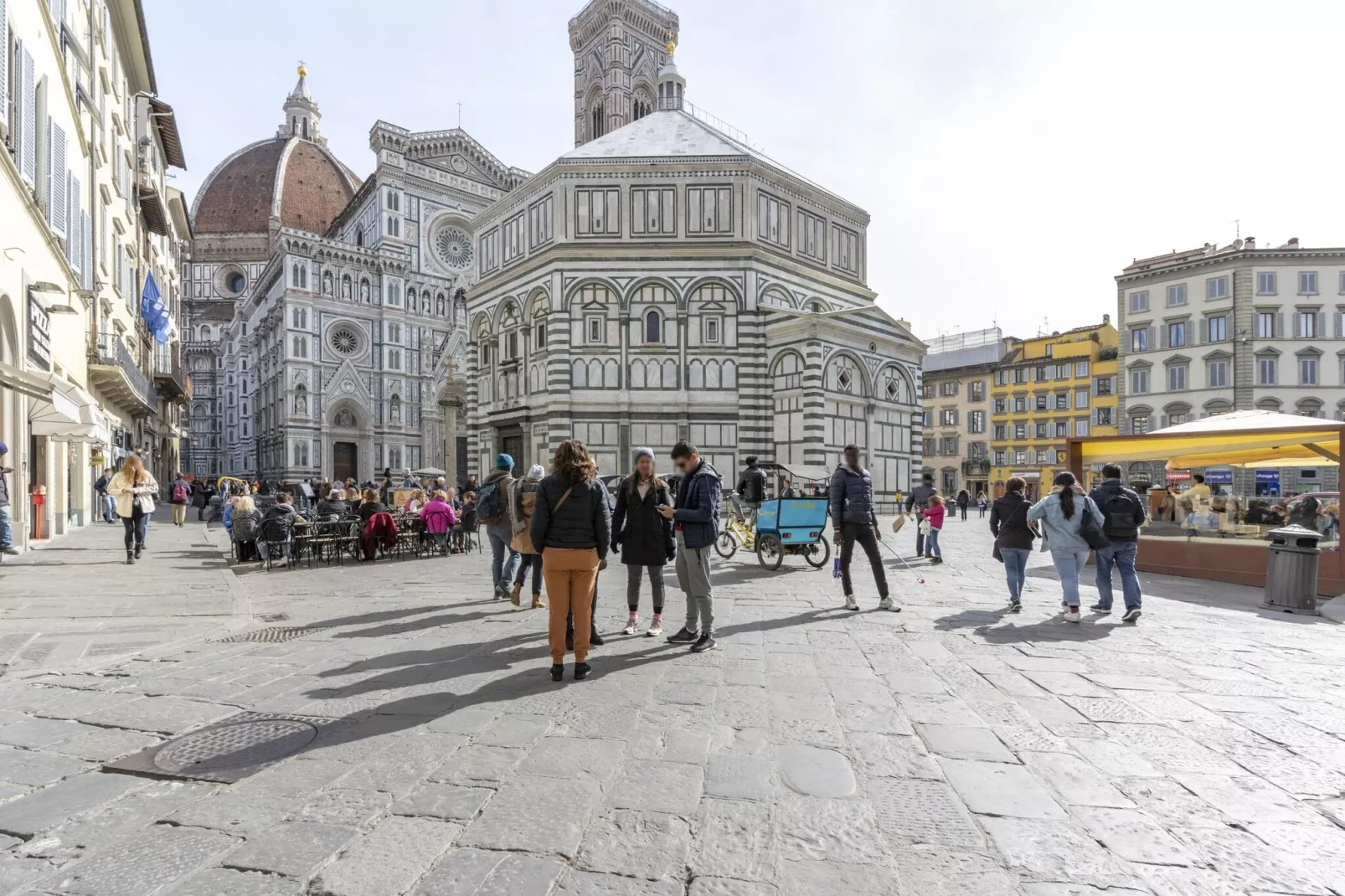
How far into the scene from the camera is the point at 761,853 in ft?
8.86

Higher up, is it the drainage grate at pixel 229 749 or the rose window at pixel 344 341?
the rose window at pixel 344 341

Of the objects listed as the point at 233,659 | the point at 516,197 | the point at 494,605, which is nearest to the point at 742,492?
the point at 494,605

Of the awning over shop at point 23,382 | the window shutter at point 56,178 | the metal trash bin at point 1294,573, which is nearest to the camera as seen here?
the metal trash bin at point 1294,573

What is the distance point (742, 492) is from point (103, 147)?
19211 millimetres

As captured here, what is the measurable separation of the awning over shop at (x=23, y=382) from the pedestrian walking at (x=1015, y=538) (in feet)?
39.4

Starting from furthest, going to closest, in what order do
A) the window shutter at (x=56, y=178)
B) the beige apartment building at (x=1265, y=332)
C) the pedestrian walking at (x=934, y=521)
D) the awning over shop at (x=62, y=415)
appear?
the beige apartment building at (x=1265, y=332) → the window shutter at (x=56, y=178) → the pedestrian walking at (x=934, y=521) → the awning over shop at (x=62, y=415)

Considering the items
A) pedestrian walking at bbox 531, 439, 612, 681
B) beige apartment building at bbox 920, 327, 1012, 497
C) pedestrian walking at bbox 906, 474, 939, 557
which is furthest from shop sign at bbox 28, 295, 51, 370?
beige apartment building at bbox 920, 327, 1012, 497

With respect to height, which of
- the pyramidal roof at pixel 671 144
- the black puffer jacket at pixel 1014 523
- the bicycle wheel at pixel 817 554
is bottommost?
the bicycle wheel at pixel 817 554

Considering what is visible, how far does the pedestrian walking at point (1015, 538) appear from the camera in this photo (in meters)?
7.99

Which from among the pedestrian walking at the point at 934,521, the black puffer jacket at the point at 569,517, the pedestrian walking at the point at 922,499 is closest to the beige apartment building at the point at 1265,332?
the pedestrian walking at the point at 922,499

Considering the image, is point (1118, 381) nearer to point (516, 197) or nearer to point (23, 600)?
point (516, 197)

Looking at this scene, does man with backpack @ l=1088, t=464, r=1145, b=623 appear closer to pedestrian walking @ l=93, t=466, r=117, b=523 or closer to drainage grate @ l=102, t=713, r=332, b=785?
drainage grate @ l=102, t=713, r=332, b=785

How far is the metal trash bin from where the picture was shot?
28.4ft

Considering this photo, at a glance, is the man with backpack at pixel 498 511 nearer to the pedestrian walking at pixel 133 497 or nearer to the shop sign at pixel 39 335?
the pedestrian walking at pixel 133 497
